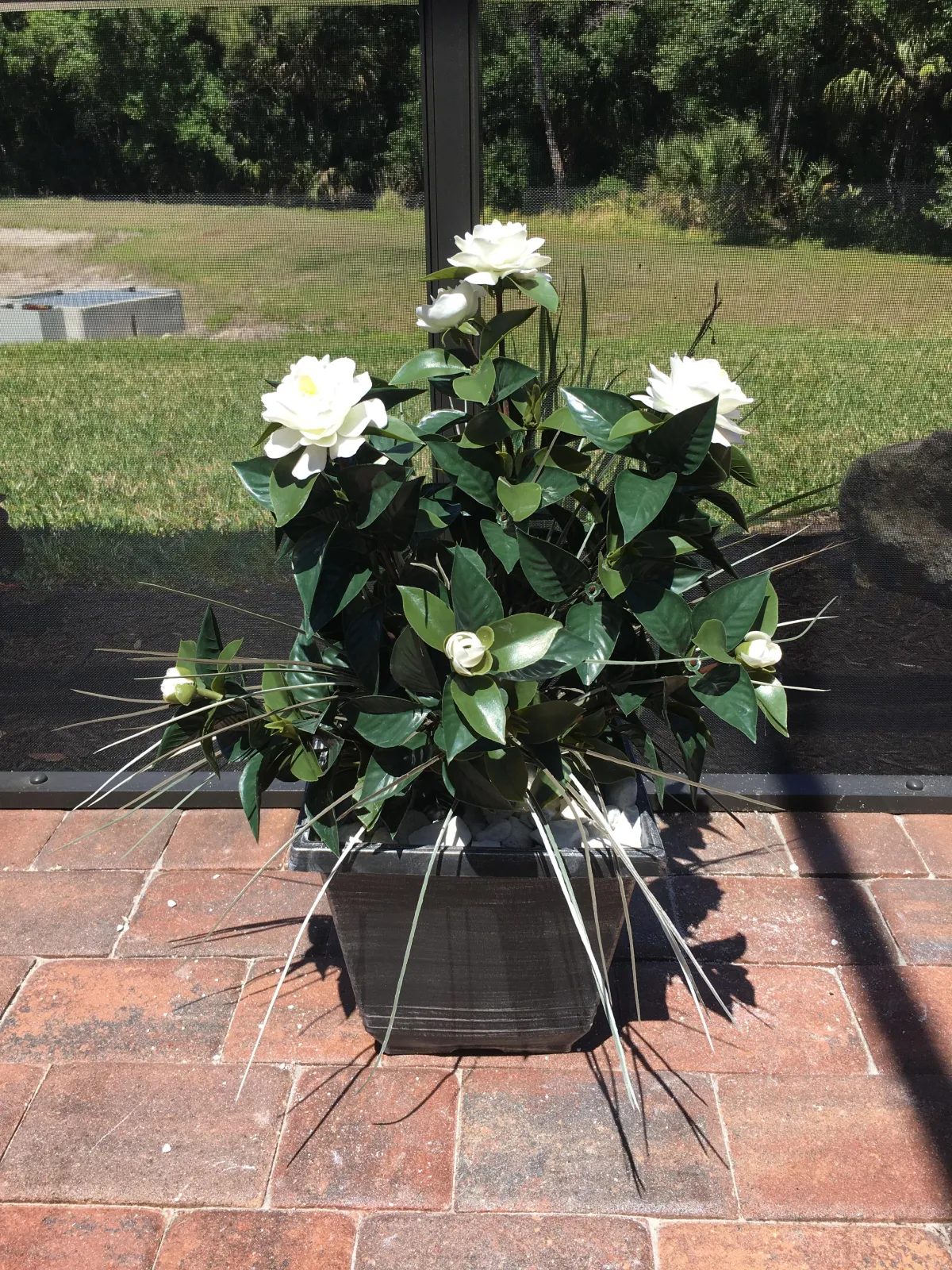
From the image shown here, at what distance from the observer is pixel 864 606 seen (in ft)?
7.63

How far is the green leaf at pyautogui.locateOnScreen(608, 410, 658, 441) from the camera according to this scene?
1.30m

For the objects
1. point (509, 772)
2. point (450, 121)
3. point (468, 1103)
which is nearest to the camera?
point (509, 772)

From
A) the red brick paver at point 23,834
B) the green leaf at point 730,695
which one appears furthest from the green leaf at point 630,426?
the red brick paver at point 23,834

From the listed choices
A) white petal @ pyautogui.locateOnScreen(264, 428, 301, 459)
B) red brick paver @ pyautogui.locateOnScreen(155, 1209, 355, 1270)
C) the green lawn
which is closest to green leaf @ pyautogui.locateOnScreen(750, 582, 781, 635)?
white petal @ pyautogui.locateOnScreen(264, 428, 301, 459)

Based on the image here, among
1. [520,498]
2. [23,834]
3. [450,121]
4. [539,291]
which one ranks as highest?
[450,121]

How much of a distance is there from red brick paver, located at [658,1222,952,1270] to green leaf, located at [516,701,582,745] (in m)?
0.71

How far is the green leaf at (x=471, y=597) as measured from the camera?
1.27 m

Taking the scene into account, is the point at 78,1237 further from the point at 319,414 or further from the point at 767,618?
the point at 767,618

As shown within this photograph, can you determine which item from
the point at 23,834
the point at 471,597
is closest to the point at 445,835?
the point at 471,597

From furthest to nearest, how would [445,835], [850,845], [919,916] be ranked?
[850,845]
[919,916]
[445,835]

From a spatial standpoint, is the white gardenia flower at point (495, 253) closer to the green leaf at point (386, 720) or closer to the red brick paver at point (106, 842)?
the green leaf at point (386, 720)

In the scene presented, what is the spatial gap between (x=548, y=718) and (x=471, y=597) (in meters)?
0.18

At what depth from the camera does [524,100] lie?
6.26 ft

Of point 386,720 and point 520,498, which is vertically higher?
point 520,498
